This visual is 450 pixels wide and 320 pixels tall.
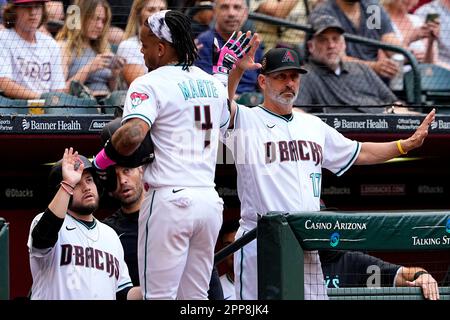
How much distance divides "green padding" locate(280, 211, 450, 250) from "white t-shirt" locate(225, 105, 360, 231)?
755mm

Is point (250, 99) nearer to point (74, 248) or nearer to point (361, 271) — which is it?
point (361, 271)

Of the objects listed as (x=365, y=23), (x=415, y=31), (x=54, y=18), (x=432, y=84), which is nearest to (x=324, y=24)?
(x=365, y=23)

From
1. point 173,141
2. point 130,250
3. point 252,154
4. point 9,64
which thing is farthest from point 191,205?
point 9,64

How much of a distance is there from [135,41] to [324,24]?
4.77 ft

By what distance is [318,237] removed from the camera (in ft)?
18.1

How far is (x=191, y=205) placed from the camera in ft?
17.5

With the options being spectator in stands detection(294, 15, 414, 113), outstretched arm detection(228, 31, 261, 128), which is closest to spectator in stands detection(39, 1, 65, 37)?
spectator in stands detection(294, 15, 414, 113)

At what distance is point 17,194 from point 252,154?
8.88 ft

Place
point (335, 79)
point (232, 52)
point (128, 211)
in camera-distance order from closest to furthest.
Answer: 1. point (232, 52)
2. point (128, 211)
3. point (335, 79)

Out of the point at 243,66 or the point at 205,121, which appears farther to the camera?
the point at 243,66

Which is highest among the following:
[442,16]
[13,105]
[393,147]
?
[442,16]

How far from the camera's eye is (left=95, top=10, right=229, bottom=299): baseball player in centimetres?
529

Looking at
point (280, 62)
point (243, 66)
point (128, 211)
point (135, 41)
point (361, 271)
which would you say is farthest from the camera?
point (135, 41)
